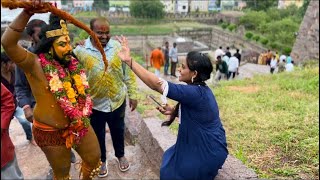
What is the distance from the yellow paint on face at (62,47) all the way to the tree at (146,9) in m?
36.7

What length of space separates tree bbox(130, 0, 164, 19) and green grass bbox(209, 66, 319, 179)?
32783mm

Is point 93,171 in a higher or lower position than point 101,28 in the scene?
lower

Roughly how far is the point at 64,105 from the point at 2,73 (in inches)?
65.8

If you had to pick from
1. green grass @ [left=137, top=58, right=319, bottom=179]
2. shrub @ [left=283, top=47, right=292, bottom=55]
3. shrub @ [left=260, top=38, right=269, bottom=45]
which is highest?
green grass @ [left=137, top=58, right=319, bottom=179]

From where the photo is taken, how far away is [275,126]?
14.3ft

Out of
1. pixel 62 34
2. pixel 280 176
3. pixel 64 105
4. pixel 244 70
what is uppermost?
pixel 62 34

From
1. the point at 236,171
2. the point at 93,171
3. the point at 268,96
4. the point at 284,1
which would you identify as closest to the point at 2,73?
the point at 93,171

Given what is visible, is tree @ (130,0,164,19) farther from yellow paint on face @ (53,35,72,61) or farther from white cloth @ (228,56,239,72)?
yellow paint on face @ (53,35,72,61)

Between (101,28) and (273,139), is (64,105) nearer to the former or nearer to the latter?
(101,28)

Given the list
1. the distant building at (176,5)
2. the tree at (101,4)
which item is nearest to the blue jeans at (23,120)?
the tree at (101,4)

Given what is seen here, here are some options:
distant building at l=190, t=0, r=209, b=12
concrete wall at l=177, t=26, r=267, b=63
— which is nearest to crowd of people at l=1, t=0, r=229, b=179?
concrete wall at l=177, t=26, r=267, b=63

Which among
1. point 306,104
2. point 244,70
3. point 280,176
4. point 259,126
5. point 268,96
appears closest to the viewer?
point 280,176

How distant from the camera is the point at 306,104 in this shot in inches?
213

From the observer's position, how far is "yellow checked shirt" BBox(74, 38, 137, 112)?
3072mm
